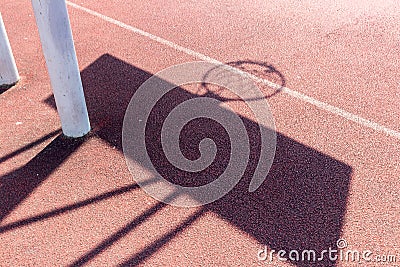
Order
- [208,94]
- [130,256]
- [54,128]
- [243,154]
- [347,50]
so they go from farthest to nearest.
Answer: [347,50], [208,94], [54,128], [243,154], [130,256]

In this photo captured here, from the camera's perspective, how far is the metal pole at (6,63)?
5.46 meters

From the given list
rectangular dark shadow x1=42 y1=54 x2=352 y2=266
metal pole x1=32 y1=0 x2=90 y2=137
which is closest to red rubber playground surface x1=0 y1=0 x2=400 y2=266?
rectangular dark shadow x1=42 y1=54 x2=352 y2=266

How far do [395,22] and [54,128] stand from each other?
6441 millimetres

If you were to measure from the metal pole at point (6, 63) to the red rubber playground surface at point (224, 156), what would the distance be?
15cm

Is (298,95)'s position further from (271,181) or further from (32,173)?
(32,173)

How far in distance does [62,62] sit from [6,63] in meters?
1.77

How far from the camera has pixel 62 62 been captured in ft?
14.4

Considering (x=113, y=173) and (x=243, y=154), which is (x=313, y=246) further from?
(x=113, y=173)

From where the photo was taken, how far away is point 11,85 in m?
5.83

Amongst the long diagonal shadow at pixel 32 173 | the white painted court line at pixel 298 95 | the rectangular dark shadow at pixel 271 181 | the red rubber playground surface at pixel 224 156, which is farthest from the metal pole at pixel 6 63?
the white painted court line at pixel 298 95

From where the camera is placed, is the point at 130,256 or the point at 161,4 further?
the point at 161,4

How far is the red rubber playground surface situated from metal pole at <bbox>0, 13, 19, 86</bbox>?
15cm

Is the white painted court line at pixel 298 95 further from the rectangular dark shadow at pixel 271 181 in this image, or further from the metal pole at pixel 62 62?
the metal pole at pixel 62 62

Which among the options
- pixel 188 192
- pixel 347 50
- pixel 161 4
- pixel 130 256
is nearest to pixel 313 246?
pixel 188 192
